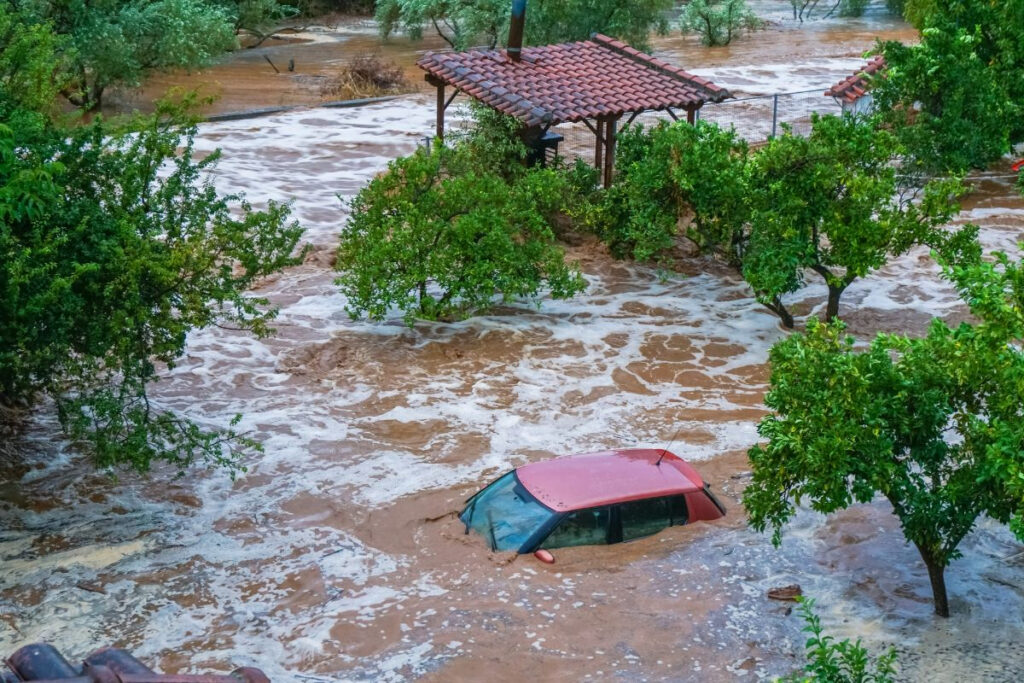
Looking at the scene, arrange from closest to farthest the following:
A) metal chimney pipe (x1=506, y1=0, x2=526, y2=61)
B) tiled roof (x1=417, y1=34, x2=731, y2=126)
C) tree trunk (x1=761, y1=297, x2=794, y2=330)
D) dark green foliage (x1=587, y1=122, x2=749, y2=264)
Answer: dark green foliage (x1=587, y1=122, x2=749, y2=264) < tree trunk (x1=761, y1=297, x2=794, y2=330) < tiled roof (x1=417, y1=34, x2=731, y2=126) < metal chimney pipe (x1=506, y1=0, x2=526, y2=61)

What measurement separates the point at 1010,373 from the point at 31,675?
7580 millimetres

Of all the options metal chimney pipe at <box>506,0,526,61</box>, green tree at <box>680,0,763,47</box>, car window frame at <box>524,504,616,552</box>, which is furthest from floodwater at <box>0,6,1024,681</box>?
green tree at <box>680,0,763,47</box>

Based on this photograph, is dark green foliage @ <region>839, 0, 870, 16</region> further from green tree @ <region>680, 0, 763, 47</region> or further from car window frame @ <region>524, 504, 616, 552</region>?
car window frame @ <region>524, 504, 616, 552</region>

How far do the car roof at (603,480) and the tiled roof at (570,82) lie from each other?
10.1 m

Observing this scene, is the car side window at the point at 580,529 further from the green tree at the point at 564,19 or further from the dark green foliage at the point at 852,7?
the dark green foliage at the point at 852,7

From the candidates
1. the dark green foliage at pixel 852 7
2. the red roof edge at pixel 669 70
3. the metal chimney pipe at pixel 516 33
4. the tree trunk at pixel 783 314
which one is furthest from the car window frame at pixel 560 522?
the dark green foliage at pixel 852 7

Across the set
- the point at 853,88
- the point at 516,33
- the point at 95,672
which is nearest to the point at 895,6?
the point at 853,88

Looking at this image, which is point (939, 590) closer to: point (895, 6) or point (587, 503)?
point (587, 503)

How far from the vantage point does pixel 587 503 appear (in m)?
11.8

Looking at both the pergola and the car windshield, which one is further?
the pergola

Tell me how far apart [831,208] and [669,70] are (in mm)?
7405

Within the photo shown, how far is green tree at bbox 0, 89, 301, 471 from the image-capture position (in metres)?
11.9

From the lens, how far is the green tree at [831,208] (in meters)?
17.7

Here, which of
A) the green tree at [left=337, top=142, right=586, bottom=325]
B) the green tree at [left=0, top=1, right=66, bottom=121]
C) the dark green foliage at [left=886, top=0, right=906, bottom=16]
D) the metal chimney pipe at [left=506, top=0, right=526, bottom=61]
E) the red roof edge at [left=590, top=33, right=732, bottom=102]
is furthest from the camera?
the dark green foliage at [left=886, top=0, right=906, bottom=16]
